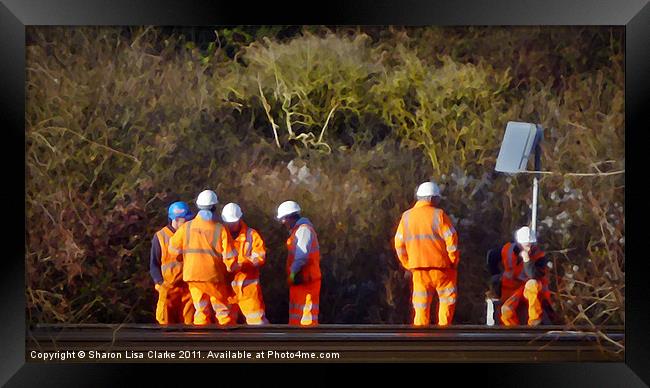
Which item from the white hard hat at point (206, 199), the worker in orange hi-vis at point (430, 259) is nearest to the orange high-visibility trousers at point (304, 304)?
the worker in orange hi-vis at point (430, 259)

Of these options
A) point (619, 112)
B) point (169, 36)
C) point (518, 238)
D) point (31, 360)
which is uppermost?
point (169, 36)

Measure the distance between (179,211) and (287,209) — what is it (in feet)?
2.60

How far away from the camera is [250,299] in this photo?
353 inches

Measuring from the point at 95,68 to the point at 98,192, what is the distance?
91 centimetres

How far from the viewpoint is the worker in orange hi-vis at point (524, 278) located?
9023 mm

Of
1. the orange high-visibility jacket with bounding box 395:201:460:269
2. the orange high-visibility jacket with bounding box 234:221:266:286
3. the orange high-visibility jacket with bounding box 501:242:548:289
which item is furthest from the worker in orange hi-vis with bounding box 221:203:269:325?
the orange high-visibility jacket with bounding box 501:242:548:289

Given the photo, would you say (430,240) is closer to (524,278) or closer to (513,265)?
(513,265)

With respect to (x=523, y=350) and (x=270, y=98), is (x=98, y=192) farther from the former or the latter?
(x=523, y=350)

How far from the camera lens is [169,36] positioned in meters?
8.95

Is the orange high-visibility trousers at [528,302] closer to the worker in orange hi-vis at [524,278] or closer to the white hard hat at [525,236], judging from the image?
the worker in orange hi-vis at [524,278]

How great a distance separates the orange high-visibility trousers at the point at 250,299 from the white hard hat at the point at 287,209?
0.52 metres

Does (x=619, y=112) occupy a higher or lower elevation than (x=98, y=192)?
higher

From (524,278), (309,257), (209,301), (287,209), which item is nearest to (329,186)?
(287,209)
